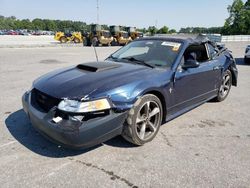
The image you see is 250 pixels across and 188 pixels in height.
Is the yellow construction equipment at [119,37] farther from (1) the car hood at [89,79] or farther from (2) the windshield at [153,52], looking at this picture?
(1) the car hood at [89,79]

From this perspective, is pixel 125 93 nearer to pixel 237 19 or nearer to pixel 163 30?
pixel 163 30

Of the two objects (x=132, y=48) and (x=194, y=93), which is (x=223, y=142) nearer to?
(x=194, y=93)

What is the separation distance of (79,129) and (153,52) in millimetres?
2163

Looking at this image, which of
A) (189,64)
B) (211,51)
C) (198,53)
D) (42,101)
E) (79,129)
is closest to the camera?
(79,129)

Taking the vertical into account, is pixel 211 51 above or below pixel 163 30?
below

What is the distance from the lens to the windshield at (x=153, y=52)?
405cm

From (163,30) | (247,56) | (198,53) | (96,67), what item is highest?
(163,30)

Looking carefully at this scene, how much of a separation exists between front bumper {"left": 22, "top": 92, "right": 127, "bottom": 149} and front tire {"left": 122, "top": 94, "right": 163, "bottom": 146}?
0.14 m

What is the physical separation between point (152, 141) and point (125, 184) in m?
1.12

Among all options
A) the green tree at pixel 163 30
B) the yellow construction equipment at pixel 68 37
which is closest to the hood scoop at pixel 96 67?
the yellow construction equipment at pixel 68 37

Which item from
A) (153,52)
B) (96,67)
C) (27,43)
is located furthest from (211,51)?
(27,43)

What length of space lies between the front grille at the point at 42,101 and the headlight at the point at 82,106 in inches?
6.1

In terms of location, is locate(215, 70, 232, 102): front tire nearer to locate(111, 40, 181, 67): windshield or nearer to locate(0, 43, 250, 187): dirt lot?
locate(0, 43, 250, 187): dirt lot

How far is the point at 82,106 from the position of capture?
9.25ft
